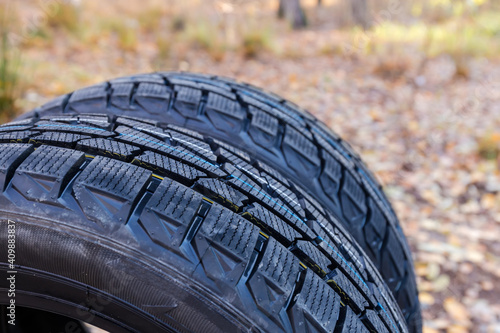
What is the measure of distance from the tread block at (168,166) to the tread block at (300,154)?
58 cm

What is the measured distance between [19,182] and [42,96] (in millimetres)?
4008

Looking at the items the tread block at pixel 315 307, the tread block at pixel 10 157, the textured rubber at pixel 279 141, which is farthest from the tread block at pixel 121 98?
the tread block at pixel 315 307

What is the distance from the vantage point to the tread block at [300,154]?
1.84 metres

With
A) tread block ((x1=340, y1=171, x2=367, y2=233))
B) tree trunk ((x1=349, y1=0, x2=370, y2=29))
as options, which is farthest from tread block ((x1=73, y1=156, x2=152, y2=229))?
tree trunk ((x1=349, y1=0, x2=370, y2=29))

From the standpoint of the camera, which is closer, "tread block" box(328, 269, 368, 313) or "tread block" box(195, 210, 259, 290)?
"tread block" box(195, 210, 259, 290)

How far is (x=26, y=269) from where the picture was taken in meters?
1.20

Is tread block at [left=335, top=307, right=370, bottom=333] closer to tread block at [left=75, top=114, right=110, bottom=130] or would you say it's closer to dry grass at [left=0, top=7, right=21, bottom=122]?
tread block at [left=75, top=114, right=110, bottom=130]

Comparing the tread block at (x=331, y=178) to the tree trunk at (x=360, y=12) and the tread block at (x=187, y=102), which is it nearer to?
the tread block at (x=187, y=102)

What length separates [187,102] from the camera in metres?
1.90

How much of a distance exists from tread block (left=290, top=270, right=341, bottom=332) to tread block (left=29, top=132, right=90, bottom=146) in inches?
33.1

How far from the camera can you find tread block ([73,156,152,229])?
3.75ft

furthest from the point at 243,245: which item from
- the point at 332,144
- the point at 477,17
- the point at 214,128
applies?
the point at 477,17

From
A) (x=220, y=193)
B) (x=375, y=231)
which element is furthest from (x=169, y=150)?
(x=375, y=231)

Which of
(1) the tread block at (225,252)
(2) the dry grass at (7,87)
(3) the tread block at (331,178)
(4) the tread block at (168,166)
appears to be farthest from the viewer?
(2) the dry grass at (7,87)
